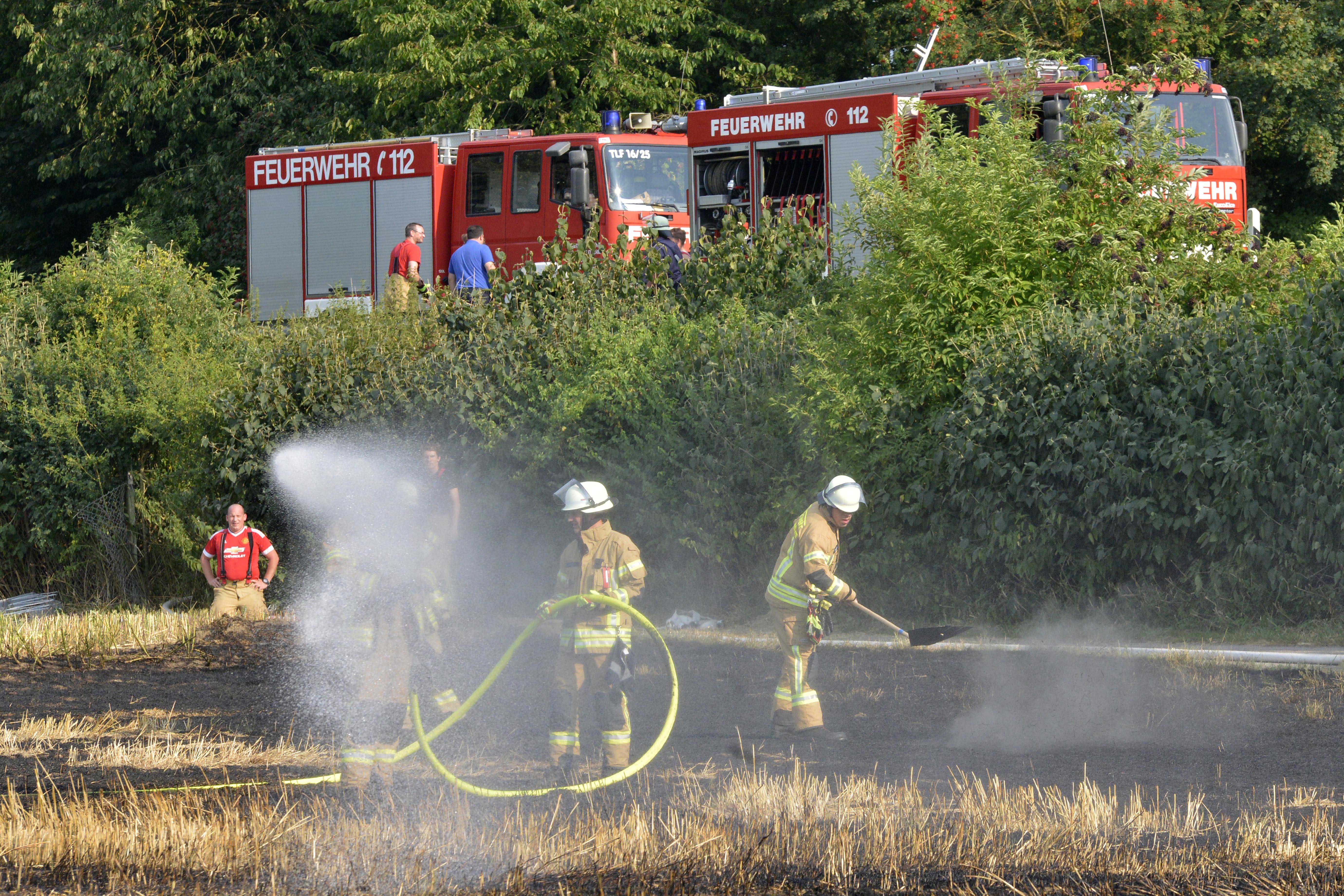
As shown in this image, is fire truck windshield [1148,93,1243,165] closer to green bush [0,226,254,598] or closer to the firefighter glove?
the firefighter glove

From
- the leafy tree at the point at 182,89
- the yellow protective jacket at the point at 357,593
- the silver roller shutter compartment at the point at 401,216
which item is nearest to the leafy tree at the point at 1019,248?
the yellow protective jacket at the point at 357,593

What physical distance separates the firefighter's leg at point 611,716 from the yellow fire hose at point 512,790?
0.09 metres

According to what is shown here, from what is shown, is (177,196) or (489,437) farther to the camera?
(177,196)

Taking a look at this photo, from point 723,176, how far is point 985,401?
304 inches

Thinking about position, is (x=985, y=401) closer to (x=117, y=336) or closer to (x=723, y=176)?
(x=723, y=176)

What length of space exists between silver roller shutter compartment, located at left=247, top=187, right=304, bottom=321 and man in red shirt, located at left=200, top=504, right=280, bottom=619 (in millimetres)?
8106

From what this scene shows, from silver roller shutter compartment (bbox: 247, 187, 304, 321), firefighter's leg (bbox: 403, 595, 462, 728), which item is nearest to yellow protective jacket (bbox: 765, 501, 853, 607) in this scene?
firefighter's leg (bbox: 403, 595, 462, 728)

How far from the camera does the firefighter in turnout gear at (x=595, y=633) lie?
7746 millimetres

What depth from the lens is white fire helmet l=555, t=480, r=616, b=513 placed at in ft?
25.4

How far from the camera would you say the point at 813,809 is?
6379 mm

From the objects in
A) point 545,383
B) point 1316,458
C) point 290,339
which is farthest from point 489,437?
point 1316,458

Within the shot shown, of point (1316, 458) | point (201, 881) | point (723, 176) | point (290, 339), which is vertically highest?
point (723, 176)

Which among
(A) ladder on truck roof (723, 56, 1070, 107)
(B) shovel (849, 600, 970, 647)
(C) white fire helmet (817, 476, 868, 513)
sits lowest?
(B) shovel (849, 600, 970, 647)

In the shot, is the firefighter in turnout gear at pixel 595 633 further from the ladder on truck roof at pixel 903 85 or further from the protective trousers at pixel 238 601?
the ladder on truck roof at pixel 903 85
